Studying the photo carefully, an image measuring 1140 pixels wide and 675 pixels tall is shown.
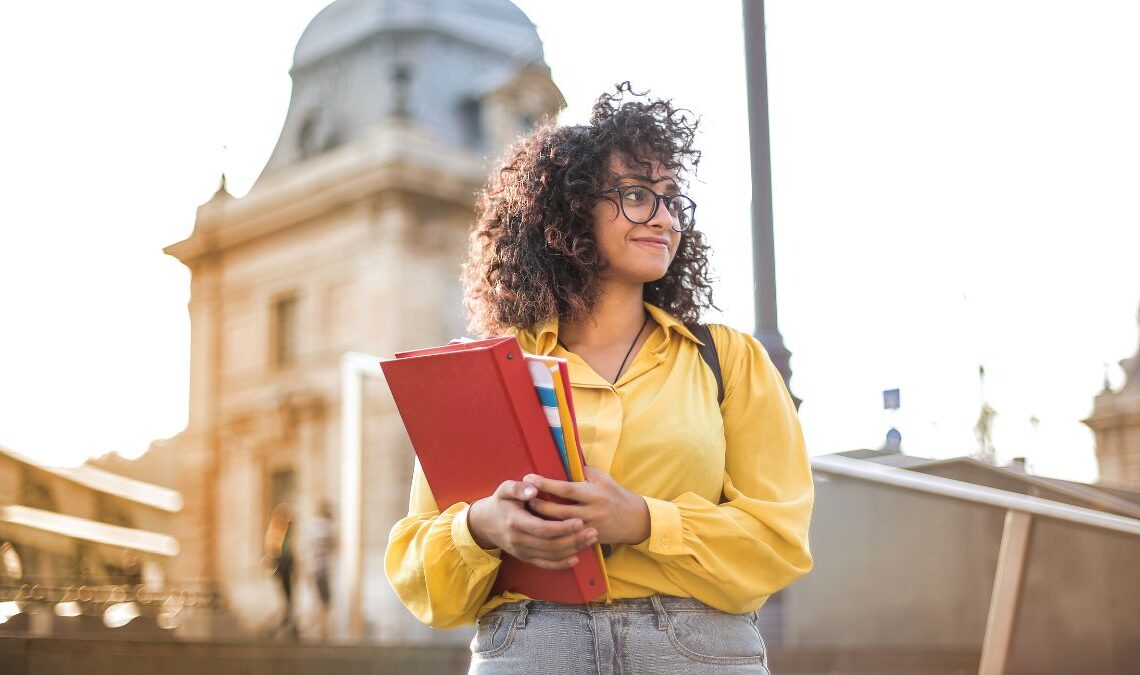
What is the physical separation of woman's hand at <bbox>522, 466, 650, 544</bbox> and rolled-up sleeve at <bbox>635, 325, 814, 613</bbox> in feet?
0.09

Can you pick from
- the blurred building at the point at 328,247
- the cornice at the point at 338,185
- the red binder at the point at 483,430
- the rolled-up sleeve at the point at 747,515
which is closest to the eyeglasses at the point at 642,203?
the rolled-up sleeve at the point at 747,515

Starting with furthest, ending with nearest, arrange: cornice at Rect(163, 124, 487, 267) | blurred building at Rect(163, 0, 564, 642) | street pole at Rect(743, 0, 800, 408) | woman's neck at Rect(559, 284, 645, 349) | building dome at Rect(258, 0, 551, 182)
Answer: building dome at Rect(258, 0, 551, 182), cornice at Rect(163, 124, 487, 267), blurred building at Rect(163, 0, 564, 642), street pole at Rect(743, 0, 800, 408), woman's neck at Rect(559, 284, 645, 349)

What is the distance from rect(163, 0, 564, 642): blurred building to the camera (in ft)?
61.2

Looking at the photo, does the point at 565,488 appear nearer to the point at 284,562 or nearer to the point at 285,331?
the point at 284,562

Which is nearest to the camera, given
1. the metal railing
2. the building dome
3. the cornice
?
the metal railing

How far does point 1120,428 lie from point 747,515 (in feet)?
9.98

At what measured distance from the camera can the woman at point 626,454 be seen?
198 centimetres

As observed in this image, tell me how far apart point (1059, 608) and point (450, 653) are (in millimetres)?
2604

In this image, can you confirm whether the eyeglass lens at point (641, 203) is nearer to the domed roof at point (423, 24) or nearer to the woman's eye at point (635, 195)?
the woman's eye at point (635, 195)

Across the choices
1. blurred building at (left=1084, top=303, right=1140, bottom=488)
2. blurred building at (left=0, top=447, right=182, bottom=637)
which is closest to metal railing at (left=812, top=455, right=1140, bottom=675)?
blurred building at (left=1084, top=303, right=1140, bottom=488)

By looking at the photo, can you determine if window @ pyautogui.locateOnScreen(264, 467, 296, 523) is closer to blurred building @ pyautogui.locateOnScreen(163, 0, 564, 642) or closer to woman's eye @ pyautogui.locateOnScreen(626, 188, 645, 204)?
blurred building @ pyautogui.locateOnScreen(163, 0, 564, 642)

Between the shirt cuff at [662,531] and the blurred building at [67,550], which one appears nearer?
the shirt cuff at [662,531]

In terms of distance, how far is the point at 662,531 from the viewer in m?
1.96

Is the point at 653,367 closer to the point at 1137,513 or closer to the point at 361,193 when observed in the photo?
the point at 1137,513
